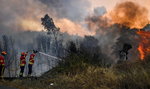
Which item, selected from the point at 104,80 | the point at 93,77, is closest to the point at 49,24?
the point at 93,77

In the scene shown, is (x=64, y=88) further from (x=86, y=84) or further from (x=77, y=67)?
(x=77, y=67)

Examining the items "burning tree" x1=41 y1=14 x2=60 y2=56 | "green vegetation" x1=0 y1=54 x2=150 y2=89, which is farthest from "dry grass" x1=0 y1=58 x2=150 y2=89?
"burning tree" x1=41 y1=14 x2=60 y2=56

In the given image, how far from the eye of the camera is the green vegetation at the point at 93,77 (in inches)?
360

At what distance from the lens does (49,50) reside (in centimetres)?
11525

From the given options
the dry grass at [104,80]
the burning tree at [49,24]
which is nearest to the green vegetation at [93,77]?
the dry grass at [104,80]

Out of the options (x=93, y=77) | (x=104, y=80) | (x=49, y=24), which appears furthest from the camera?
(x=49, y=24)

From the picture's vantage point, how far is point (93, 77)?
1166 cm

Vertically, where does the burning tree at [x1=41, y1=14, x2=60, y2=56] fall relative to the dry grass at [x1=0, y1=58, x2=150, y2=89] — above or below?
above

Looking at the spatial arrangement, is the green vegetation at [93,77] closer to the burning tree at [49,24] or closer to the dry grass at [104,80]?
the dry grass at [104,80]

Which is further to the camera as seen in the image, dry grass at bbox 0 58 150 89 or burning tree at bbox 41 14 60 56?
burning tree at bbox 41 14 60 56

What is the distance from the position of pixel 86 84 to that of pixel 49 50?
345 feet

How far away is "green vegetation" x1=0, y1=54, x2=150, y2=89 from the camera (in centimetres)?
914

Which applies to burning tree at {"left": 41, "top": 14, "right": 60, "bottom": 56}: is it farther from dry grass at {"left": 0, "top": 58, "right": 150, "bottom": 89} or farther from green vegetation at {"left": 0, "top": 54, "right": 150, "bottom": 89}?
dry grass at {"left": 0, "top": 58, "right": 150, "bottom": 89}

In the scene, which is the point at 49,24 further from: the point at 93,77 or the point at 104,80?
the point at 104,80
